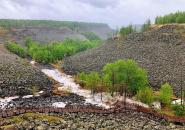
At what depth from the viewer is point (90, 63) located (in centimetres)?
18638

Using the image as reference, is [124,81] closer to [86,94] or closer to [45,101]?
[86,94]

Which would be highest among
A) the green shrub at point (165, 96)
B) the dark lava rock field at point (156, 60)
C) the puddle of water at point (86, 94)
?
the dark lava rock field at point (156, 60)

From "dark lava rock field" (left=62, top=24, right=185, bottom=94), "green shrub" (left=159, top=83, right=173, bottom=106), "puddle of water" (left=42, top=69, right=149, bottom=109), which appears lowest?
"puddle of water" (left=42, top=69, right=149, bottom=109)

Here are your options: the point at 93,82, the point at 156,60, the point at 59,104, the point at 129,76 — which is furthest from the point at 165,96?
the point at 156,60

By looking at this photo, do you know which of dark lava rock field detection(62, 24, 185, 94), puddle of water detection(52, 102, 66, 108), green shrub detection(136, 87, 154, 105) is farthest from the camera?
dark lava rock field detection(62, 24, 185, 94)

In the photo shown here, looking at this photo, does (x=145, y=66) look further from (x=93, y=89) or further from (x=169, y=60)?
(x=93, y=89)

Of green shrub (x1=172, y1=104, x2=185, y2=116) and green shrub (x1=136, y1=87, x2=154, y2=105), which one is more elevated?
green shrub (x1=136, y1=87, x2=154, y2=105)

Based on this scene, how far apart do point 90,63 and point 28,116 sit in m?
103

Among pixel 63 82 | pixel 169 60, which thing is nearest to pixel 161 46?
pixel 169 60

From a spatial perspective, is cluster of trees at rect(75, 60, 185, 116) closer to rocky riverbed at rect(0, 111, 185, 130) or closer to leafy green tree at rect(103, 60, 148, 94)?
leafy green tree at rect(103, 60, 148, 94)

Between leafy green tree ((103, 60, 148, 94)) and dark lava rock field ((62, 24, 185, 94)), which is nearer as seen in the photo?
leafy green tree ((103, 60, 148, 94))

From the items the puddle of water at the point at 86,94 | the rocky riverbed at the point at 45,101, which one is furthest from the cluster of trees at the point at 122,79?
the rocky riverbed at the point at 45,101

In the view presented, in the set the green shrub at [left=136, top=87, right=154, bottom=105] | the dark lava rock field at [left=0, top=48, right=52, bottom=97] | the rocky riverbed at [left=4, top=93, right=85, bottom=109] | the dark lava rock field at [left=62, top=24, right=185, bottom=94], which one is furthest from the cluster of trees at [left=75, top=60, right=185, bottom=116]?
the dark lava rock field at [left=0, top=48, right=52, bottom=97]

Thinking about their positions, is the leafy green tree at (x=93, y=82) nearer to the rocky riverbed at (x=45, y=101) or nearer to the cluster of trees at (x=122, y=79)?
the cluster of trees at (x=122, y=79)
